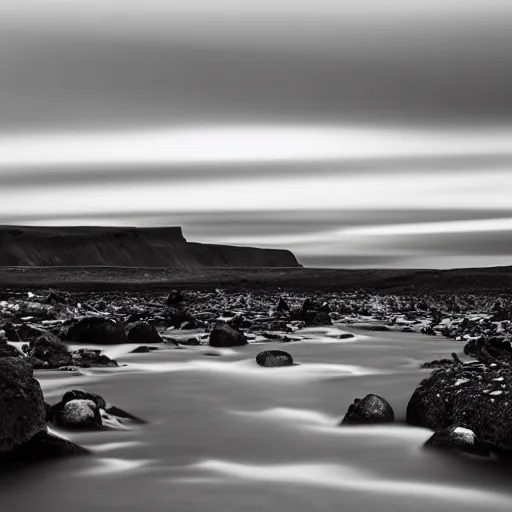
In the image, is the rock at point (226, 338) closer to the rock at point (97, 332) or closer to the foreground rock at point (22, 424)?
the rock at point (97, 332)

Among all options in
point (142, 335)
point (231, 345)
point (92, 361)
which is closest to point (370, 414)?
point (92, 361)

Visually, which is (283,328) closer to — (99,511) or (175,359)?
(175,359)

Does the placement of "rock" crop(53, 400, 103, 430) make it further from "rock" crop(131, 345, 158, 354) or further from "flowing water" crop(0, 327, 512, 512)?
"rock" crop(131, 345, 158, 354)

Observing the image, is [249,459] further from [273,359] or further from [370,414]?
[273,359]

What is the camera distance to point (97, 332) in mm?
12102

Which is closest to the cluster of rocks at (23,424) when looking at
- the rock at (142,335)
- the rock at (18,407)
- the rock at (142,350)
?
the rock at (18,407)

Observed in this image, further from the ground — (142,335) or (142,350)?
(142,335)

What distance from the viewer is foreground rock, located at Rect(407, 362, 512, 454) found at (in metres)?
5.46

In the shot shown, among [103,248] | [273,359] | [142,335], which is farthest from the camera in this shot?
[103,248]

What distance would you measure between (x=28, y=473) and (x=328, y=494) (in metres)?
1.80

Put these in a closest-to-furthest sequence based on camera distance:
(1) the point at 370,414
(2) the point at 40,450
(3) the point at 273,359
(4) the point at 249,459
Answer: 1. (2) the point at 40,450
2. (4) the point at 249,459
3. (1) the point at 370,414
4. (3) the point at 273,359

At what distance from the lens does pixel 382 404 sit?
6672 millimetres

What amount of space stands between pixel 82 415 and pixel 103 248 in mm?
151948

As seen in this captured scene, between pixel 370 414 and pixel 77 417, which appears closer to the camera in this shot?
pixel 77 417
